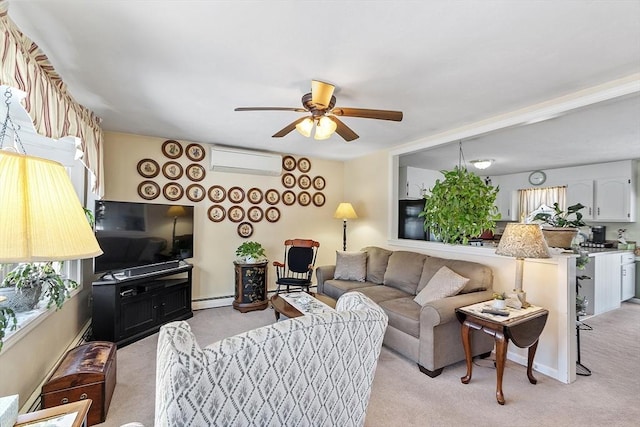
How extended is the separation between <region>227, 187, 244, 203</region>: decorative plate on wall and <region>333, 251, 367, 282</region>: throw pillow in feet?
5.81

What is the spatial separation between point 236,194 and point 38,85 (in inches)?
113

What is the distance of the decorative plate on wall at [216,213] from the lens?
170 inches

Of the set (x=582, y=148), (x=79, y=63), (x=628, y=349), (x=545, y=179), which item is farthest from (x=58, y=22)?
(x=545, y=179)

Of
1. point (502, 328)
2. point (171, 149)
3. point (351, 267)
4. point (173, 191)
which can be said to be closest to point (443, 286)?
point (502, 328)

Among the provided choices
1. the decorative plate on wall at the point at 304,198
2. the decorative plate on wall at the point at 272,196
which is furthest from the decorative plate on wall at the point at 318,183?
the decorative plate on wall at the point at 272,196

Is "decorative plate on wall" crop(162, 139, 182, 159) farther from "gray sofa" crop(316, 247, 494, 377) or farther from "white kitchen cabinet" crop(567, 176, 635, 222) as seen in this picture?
"white kitchen cabinet" crop(567, 176, 635, 222)

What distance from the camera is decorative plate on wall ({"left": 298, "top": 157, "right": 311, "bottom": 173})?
4984mm

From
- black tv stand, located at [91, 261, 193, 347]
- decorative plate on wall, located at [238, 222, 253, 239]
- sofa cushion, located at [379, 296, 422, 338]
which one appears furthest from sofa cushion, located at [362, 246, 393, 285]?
black tv stand, located at [91, 261, 193, 347]

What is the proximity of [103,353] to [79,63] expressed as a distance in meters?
2.10

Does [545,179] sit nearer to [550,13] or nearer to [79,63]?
[550,13]

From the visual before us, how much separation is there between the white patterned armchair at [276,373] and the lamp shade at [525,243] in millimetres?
1684

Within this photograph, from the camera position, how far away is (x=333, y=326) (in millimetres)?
1094

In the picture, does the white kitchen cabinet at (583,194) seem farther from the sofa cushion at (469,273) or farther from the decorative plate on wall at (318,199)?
the decorative plate on wall at (318,199)

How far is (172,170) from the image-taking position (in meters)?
4.05
